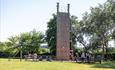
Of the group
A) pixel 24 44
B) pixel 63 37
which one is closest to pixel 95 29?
pixel 63 37

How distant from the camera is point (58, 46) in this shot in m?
48.7

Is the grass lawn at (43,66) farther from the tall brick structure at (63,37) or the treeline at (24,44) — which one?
the treeline at (24,44)

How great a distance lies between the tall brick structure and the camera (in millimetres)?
48562

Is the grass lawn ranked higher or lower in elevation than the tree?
lower

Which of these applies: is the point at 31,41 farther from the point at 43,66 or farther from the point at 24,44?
the point at 43,66

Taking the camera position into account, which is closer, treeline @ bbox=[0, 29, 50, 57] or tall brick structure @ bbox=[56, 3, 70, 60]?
tall brick structure @ bbox=[56, 3, 70, 60]

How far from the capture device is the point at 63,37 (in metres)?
49.0

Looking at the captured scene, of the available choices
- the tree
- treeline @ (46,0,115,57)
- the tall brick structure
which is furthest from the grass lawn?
the tree

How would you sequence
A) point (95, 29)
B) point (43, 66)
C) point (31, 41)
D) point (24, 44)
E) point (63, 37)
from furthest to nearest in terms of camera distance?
point (31, 41), point (24, 44), point (95, 29), point (63, 37), point (43, 66)

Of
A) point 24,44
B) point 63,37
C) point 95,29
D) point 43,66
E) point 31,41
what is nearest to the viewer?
point 43,66

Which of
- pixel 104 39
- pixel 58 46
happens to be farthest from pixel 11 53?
pixel 58 46

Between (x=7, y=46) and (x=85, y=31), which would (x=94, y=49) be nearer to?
(x=85, y=31)

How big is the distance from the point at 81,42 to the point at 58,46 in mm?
27047

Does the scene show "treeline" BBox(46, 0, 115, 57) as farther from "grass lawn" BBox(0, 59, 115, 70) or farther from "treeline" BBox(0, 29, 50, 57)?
"grass lawn" BBox(0, 59, 115, 70)
